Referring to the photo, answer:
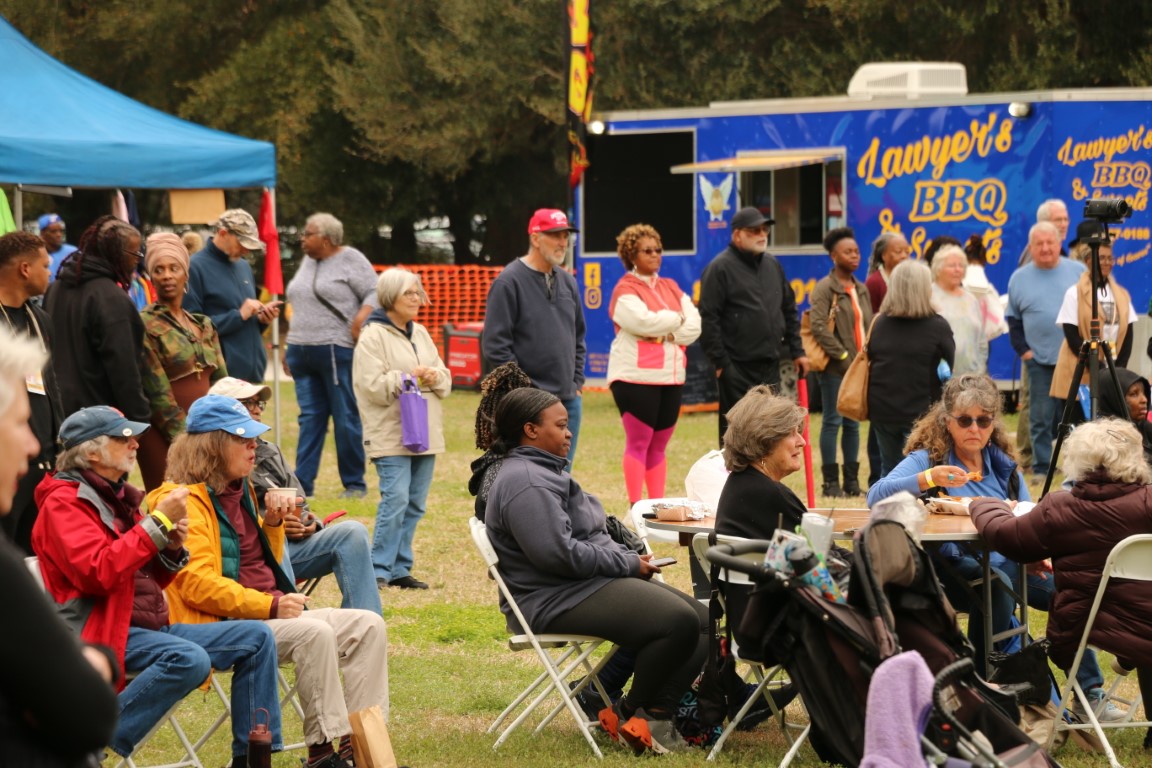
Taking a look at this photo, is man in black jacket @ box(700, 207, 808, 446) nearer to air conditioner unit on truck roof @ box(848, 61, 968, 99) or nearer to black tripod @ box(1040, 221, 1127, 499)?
black tripod @ box(1040, 221, 1127, 499)

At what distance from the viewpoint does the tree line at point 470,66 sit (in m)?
20.6

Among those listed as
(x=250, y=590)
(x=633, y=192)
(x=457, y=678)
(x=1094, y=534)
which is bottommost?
(x=457, y=678)

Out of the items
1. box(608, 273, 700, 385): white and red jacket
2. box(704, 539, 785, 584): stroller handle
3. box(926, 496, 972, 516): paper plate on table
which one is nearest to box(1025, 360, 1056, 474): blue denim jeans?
box(608, 273, 700, 385): white and red jacket

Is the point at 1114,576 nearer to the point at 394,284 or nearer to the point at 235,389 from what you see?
the point at 235,389

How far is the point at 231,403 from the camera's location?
15.9 ft

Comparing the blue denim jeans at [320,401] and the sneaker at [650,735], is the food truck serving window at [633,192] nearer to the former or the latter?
the blue denim jeans at [320,401]

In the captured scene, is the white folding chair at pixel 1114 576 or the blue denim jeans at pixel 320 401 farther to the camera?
the blue denim jeans at pixel 320 401

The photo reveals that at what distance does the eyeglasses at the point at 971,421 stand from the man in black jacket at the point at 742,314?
3.37 m

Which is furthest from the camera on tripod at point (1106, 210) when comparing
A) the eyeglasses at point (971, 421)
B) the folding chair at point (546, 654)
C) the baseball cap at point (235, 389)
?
the baseball cap at point (235, 389)

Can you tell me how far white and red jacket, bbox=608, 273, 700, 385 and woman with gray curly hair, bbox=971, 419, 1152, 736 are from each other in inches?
147

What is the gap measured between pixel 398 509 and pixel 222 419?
104 inches

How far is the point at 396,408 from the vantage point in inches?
293

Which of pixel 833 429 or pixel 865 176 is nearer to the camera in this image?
Answer: pixel 833 429

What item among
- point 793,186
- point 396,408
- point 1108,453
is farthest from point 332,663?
point 793,186
